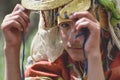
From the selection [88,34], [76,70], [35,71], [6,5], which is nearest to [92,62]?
[88,34]

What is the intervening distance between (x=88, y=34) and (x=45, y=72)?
0.51 metres

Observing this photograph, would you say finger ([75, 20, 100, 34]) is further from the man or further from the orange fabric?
the orange fabric

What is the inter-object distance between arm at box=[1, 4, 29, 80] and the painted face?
170mm

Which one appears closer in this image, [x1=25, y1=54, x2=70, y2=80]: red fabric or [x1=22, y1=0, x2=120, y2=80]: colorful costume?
[x1=22, y1=0, x2=120, y2=80]: colorful costume

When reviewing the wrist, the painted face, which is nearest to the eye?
the painted face

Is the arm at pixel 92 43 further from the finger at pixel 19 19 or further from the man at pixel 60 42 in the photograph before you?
the finger at pixel 19 19

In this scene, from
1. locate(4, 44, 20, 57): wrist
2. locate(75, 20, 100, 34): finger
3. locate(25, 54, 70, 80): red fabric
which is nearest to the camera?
locate(75, 20, 100, 34): finger

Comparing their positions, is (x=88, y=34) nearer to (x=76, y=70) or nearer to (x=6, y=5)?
(x=76, y=70)

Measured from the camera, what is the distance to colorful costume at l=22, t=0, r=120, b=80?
2.78 metres

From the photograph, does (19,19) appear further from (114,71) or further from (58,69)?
(114,71)

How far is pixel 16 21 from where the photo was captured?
9.36 feet

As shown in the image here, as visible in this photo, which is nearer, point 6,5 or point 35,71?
point 35,71

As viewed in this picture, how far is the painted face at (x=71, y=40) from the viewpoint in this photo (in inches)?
110

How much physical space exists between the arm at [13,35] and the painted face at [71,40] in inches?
6.7
